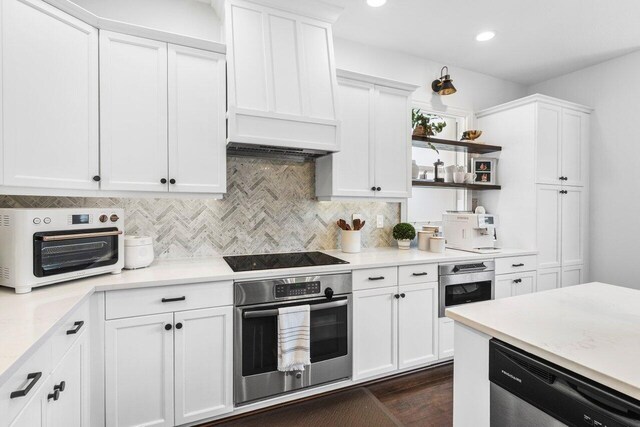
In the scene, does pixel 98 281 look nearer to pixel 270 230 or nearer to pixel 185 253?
pixel 185 253

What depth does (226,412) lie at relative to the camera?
1971 millimetres

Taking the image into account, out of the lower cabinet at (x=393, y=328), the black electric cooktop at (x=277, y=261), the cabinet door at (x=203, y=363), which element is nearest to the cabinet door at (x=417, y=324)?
the lower cabinet at (x=393, y=328)

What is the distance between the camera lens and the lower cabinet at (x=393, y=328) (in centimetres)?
236

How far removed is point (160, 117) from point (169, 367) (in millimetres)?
1539

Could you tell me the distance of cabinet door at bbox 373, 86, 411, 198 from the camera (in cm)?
282

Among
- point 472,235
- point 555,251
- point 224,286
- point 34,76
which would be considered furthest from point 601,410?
point 555,251

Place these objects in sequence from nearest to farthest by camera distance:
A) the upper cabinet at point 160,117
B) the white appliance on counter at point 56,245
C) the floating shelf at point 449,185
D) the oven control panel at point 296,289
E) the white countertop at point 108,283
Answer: the white countertop at point 108,283
the white appliance on counter at point 56,245
the upper cabinet at point 160,117
the oven control panel at point 296,289
the floating shelf at point 449,185

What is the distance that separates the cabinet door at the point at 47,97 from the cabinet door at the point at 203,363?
104 cm

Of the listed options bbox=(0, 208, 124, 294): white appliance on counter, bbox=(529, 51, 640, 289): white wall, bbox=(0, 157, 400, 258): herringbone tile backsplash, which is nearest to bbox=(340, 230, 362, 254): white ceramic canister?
bbox=(0, 157, 400, 258): herringbone tile backsplash

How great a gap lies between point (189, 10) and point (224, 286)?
83.9 inches

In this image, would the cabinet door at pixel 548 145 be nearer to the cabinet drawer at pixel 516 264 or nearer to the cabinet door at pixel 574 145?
the cabinet door at pixel 574 145

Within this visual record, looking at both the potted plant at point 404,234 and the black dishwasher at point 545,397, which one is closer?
the black dishwasher at point 545,397

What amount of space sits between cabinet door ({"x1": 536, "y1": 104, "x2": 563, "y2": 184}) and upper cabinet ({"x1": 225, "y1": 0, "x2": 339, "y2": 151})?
2.26m

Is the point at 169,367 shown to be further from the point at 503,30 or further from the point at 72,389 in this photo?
the point at 503,30
